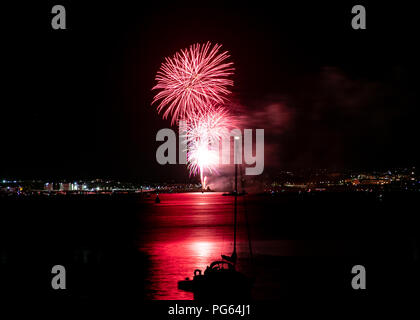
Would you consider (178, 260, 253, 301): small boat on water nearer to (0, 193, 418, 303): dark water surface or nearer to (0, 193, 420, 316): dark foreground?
(0, 193, 420, 316): dark foreground

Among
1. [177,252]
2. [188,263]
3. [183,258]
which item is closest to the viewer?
[188,263]

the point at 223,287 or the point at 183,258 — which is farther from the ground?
the point at 223,287

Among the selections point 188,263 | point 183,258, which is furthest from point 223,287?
point 183,258

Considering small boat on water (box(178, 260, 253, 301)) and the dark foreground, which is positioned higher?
small boat on water (box(178, 260, 253, 301))

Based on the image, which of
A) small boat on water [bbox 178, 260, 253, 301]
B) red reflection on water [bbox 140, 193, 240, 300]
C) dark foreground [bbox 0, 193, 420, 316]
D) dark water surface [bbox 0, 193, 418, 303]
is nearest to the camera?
small boat on water [bbox 178, 260, 253, 301]

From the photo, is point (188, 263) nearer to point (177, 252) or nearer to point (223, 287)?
point (177, 252)

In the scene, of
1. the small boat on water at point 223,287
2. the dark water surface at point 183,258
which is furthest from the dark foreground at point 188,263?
Result: the small boat on water at point 223,287

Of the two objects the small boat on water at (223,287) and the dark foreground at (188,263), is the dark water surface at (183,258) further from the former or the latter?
the small boat on water at (223,287)

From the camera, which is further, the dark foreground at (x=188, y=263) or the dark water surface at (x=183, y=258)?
the dark water surface at (x=183, y=258)

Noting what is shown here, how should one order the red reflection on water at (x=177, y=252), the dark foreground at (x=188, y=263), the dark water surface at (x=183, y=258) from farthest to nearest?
the red reflection on water at (x=177, y=252)
the dark water surface at (x=183, y=258)
the dark foreground at (x=188, y=263)

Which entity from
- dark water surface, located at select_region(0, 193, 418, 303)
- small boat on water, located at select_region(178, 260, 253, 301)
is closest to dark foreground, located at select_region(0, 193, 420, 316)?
dark water surface, located at select_region(0, 193, 418, 303)
